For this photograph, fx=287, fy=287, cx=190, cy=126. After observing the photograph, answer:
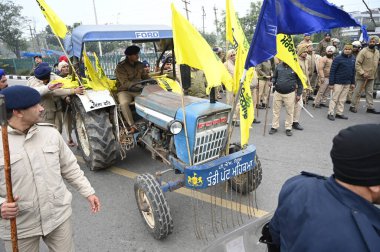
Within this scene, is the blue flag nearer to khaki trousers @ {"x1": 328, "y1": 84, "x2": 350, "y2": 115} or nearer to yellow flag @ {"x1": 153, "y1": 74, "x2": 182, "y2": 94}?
yellow flag @ {"x1": 153, "y1": 74, "x2": 182, "y2": 94}

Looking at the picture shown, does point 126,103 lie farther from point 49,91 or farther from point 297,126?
point 297,126

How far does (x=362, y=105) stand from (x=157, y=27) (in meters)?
7.24

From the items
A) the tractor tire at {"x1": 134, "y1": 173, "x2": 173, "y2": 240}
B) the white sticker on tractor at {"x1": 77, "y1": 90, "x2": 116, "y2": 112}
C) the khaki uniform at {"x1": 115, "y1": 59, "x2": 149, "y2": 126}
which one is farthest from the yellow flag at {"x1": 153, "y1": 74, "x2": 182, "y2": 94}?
the tractor tire at {"x1": 134, "y1": 173, "x2": 173, "y2": 240}

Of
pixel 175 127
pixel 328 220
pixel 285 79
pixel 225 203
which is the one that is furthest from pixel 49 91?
pixel 285 79

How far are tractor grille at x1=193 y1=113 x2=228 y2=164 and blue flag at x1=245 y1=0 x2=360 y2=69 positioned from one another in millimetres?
806

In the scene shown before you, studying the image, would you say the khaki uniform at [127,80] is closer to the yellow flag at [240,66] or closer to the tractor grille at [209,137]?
the tractor grille at [209,137]

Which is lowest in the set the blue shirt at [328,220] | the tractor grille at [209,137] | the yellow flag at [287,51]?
the tractor grille at [209,137]

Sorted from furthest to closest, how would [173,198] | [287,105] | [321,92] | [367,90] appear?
[321,92]
[367,90]
[287,105]
[173,198]

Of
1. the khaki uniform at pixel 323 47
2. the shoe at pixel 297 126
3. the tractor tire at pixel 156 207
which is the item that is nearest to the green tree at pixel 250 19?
the khaki uniform at pixel 323 47

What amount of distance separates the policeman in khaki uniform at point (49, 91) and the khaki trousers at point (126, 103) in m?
0.63

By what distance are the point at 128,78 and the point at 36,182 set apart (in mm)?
3290

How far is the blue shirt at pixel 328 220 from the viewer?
1036mm

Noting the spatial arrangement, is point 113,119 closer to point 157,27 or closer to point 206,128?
point 157,27

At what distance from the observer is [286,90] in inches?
248
